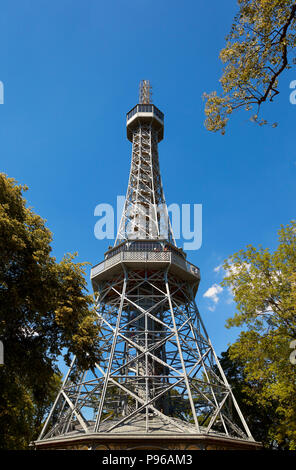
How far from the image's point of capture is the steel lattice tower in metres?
15.3

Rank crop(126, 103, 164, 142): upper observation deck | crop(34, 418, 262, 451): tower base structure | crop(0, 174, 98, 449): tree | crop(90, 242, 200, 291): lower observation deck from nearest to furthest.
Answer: crop(0, 174, 98, 449): tree, crop(34, 418, 262, 451): tower base structure, crop(90, 242, 200, 291): lower observation deck, crop(126, 103, 164, 142): upper observation deck

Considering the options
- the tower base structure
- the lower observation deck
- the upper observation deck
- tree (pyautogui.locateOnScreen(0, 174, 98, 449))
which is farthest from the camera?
the upper observation deck

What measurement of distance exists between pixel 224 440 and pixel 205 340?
745 cm

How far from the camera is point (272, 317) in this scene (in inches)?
543

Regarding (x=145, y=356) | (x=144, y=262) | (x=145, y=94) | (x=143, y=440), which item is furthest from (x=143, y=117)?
(x=143, y=440)

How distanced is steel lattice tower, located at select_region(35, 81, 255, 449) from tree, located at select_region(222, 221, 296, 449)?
3.76 m

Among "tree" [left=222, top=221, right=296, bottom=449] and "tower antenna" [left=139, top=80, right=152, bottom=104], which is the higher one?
"tower antenna" [left=139, top=80, right=152, bottom=104]

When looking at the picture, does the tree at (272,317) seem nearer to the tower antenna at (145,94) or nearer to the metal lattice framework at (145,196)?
the metal lattice framework at (145,196)

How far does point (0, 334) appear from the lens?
1099 centimetres

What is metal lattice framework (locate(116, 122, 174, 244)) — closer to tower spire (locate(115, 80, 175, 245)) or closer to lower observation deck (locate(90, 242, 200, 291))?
tower spire (locate(115, 80, 175, 245))

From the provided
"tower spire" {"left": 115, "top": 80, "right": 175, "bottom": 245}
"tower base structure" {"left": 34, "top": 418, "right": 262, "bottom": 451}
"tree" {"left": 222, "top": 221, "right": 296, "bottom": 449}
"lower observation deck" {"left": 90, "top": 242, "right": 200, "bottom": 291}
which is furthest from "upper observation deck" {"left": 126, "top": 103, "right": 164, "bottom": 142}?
"tower base structure" {"left": 34, "top": 418, "right": 262, "bottom": 451}

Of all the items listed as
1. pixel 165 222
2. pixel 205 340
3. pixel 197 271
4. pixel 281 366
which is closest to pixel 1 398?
pixel 281 366

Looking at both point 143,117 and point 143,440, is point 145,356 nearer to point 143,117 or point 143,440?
point 143,440

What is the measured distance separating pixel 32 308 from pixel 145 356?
993cm
